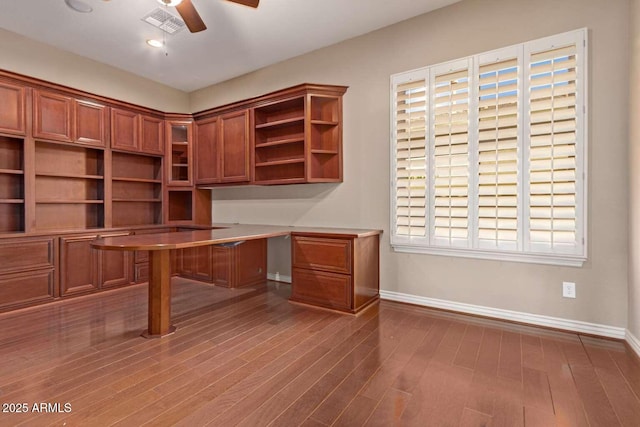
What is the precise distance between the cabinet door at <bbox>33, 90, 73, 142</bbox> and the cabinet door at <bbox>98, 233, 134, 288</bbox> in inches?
49.5

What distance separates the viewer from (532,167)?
270 centimetres

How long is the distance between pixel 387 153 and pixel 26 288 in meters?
4.01

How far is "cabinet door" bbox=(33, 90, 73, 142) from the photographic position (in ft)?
11.4

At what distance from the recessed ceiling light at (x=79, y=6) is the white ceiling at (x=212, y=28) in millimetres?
57

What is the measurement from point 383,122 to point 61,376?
339 cm

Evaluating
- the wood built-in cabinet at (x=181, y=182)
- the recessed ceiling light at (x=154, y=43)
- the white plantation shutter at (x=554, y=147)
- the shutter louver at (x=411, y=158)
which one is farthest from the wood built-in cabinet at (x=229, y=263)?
the white plantation shutter at (x=554, y=147)

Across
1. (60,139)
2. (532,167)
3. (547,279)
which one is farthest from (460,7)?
(60,139)

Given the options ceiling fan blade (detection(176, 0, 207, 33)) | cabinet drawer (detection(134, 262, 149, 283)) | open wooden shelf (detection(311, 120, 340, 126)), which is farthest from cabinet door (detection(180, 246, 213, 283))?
ceiling fan blade (detection(176, 0, 207, 33))

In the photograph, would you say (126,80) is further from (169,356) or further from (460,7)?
(460,7)

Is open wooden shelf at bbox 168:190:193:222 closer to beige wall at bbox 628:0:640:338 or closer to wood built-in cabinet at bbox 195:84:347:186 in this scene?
wood built-in cabinet at bbox 195:84:347:186

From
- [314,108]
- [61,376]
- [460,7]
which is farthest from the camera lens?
[314,108]

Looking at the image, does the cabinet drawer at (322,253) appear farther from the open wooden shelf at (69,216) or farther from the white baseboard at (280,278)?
the open wooden shelf at (69,216)

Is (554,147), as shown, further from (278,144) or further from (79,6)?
(79,6)

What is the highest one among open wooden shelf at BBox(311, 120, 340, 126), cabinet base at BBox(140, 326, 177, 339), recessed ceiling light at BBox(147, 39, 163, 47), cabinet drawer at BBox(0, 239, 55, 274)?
recessed ceiling light at BBox(147, 39, 163, 47)
